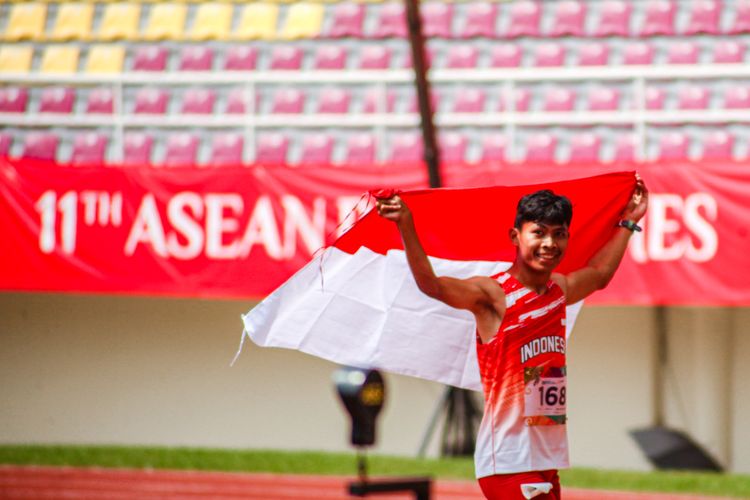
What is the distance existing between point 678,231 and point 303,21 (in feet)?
17.7

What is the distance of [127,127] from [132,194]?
2482 mm

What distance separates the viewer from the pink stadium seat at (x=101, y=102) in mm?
13844

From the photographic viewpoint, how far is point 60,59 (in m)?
14.6

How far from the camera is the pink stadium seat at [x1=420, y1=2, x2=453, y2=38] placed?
13.8 meters

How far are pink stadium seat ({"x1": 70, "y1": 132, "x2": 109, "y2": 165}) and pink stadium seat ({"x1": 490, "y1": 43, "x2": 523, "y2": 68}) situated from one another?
402 cm

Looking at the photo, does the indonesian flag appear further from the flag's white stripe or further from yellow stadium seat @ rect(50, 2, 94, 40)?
yellow stadium seat @ rect(50, 2, 94, 40)

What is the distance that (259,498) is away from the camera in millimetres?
9664

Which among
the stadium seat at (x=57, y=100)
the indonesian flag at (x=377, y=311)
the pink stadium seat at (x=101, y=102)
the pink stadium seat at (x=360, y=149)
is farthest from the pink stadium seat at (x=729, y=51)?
the indonesian flag at (x=377, y=311)

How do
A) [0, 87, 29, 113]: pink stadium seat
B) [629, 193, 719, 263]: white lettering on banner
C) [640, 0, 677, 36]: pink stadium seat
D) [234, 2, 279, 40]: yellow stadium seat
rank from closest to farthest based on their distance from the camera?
[629, 193, 719, 263]: white lettering on banner
[640, 0, 677, 36]: pink stadium seat
[0, 87, 29, 113]: pink stadium seat
[234, 2, 279, 40]: yellow stadium seat

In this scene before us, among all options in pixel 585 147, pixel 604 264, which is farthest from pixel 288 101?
pixel 604 264

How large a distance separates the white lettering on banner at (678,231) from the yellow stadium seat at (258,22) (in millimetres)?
5265

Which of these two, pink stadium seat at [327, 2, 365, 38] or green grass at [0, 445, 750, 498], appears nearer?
green grass at [0, 445, 750, 498]

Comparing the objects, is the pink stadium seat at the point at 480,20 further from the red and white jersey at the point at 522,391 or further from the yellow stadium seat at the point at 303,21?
the red and white jersey at the point at 522,391

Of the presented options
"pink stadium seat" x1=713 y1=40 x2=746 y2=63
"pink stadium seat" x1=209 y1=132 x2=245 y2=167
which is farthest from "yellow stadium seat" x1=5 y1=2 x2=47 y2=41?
"pink stadium seat" x1=713 y1=40 x2=746 y2=63
